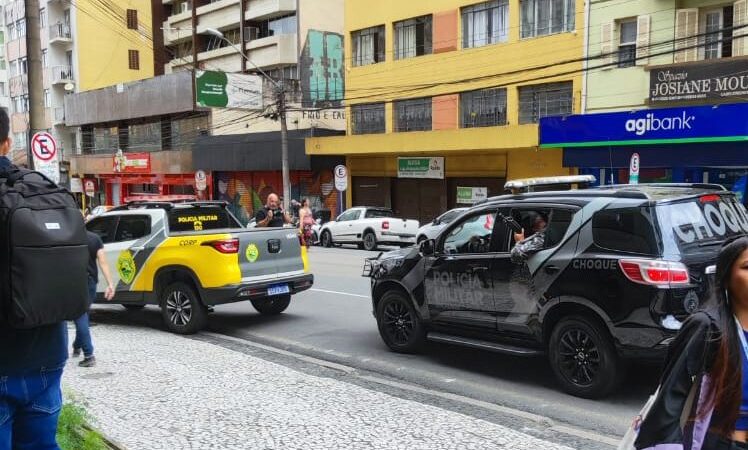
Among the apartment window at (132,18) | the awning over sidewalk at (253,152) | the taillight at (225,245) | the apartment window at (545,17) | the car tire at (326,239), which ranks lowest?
the car tire at (326,239)

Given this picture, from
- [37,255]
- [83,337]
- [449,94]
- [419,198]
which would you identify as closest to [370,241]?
[419,198]

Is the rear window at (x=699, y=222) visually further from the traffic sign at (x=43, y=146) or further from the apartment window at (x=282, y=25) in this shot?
the apartment window at (x=282, y=25)

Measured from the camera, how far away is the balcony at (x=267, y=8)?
40.0m

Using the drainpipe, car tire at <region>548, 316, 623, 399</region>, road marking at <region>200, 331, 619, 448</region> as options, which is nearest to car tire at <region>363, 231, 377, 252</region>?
the drainpipe

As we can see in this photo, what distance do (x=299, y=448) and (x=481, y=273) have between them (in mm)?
2799

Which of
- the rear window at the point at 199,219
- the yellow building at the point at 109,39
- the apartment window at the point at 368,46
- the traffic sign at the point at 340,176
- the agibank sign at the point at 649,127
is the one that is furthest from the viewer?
the yellow building at the point at 109,39

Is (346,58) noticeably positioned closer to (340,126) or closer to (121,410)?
(340,126)

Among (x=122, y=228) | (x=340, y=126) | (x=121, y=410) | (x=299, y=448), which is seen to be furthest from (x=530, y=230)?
(x=340, y=126)

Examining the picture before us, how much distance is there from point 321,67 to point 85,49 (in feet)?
84.8

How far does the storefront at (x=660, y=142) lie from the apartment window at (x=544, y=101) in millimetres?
1335

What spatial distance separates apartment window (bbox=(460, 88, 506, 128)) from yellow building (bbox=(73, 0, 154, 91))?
35788 millimetres

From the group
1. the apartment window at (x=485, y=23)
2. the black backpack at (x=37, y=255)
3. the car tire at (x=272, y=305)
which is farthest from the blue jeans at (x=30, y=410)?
the apartment window at (x=485, y=23)

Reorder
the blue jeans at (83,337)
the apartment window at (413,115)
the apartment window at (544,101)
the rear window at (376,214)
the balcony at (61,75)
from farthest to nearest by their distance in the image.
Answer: the balcony at (61,75) → the apartment window at (413,115) → the rear window at (376,214) → the apartment window at (544,101) → the blue jeans at (83,337)

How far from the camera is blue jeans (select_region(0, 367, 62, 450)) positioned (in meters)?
2.70
